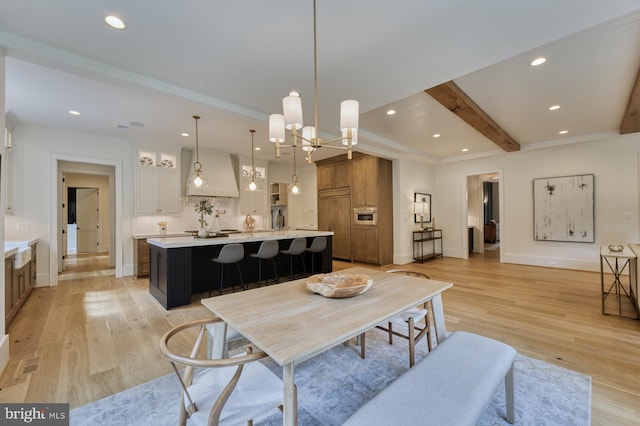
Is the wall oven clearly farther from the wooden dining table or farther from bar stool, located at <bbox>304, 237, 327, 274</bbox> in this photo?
the wooden dining table

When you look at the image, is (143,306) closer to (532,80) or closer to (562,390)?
(562,390)

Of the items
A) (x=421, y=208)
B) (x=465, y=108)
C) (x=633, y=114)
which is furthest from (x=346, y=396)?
(x=421, y=208)

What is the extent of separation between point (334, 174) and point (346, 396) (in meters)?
5.83

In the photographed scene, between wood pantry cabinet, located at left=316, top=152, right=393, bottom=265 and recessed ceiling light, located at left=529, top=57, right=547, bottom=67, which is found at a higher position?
recessed ceiling light, located at left=529, top=57, right=547, bottom=67

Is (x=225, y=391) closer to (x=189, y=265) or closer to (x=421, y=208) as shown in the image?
(x=189, y=265)

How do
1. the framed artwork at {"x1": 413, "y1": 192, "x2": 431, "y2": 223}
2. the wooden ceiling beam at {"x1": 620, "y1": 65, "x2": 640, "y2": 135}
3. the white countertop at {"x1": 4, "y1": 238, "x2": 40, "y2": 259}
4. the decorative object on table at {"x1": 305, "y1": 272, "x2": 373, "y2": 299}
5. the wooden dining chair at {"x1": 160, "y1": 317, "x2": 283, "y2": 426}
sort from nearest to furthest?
the wooden dining chair at {"x1": 160, "y1": 317, "x2": 283, "y2": 426}, the decorative object on table at {"x1": 305, "y1": 272, "x2": 373, "y2": 299}, the white countertop at {"x1": 4, "y1": 238, "x2": 40, "y2": 259}, the wooden ceiling beam at {"x1": 620, "y1": 65, "x2": 640, "y2": 135}, the framed artwork at {"x1": 413, "y1": 192, "x2": 431, "y2": 223}

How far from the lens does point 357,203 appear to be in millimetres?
Result: 6621

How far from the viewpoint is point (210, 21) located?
2.01 metres

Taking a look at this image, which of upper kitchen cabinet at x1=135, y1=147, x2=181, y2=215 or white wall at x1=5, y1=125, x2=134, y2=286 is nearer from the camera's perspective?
white wall at x1=5, y1=125, x2=134, y2=286

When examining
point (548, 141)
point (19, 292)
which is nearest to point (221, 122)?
point (19, 292)

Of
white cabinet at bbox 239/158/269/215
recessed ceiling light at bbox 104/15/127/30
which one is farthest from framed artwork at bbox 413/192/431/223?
recessed ceiling light at bbox 104/15/127/30

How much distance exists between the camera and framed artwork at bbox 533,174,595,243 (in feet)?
17.7

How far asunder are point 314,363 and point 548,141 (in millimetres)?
Result: 6641

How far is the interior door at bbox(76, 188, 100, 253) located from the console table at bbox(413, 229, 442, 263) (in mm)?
9690
